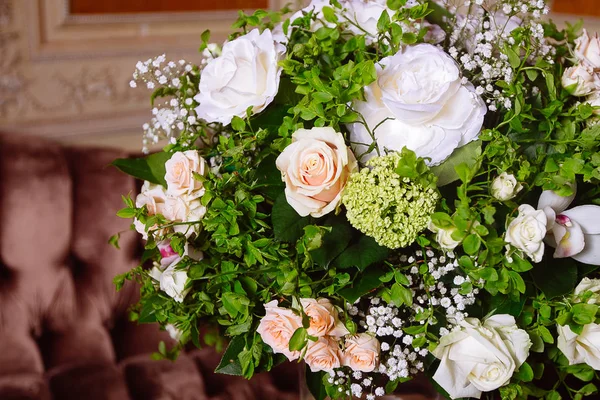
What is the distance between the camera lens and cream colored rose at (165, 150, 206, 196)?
0.62 meters

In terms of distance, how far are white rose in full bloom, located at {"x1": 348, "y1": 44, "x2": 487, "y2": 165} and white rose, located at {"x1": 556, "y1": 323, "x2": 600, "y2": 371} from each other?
0.22 meters

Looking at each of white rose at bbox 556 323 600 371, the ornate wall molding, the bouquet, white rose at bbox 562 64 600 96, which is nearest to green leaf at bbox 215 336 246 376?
the bouquet

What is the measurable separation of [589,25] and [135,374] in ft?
5.49

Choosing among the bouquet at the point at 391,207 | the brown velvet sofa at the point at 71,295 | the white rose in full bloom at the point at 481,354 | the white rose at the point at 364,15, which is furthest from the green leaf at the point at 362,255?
the brown velvet sofa at the point at 71,295

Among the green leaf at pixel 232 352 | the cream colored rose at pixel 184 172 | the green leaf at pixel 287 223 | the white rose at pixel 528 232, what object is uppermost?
the white rose at pixel 528 232

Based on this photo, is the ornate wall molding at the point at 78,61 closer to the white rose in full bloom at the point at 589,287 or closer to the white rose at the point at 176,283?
the white rose at the point at 176,283

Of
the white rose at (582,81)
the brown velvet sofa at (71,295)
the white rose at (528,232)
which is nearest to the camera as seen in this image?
the white rose at (528,232)

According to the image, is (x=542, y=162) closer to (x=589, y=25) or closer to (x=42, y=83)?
(x=42, y=83)

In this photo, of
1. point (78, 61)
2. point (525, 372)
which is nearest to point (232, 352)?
point (525, 372)

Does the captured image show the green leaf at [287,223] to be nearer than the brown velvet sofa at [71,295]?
Yes

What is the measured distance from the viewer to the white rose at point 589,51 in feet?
2.24

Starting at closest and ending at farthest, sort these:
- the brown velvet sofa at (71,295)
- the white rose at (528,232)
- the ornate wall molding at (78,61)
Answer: the white rose at (528,232) < the brown velvet sofa at (71,295) < the ornate wall molding at (78,61)

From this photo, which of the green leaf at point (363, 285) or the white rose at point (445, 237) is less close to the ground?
the white rose at point (445, 237)

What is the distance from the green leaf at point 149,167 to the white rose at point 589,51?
47cm
